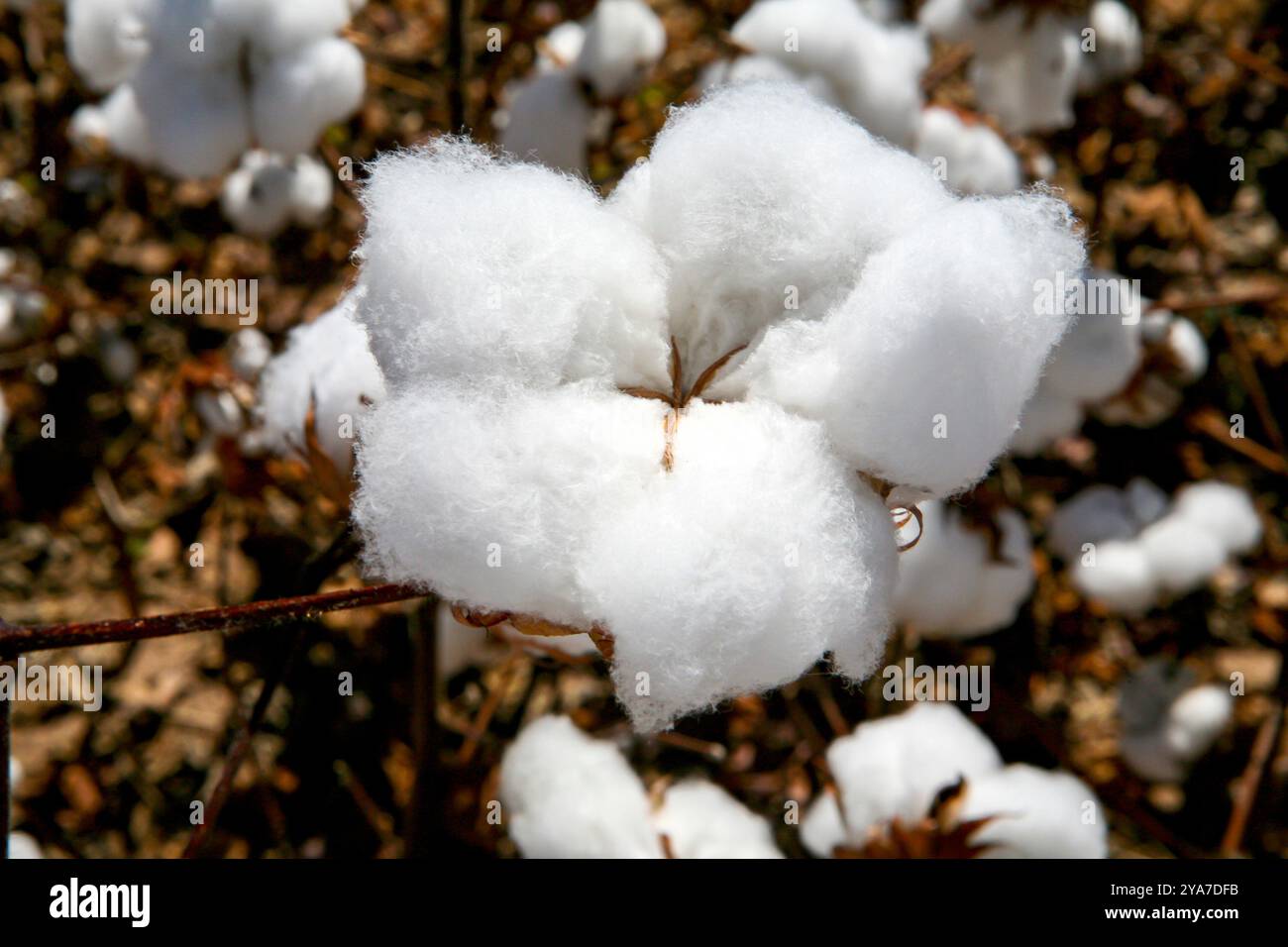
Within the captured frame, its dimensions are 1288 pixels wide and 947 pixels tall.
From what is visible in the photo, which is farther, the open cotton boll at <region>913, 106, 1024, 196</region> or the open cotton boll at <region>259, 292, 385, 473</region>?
the open cotton boll at <region>913, 106, 1024, 196</region>

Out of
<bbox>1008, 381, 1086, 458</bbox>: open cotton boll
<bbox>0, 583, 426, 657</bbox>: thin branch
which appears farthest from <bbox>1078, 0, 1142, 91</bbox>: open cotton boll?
<bbox>0, 583, 426, 657</bbox>: thin branch

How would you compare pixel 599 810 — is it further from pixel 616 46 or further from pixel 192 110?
pixel 616 46

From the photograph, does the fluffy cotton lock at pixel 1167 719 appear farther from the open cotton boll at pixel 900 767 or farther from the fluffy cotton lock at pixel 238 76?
the fluffy cotton lock at pixel 238 76

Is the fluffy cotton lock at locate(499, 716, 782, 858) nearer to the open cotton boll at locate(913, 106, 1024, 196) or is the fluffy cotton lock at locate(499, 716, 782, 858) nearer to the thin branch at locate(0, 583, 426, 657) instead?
the thin branch at locate(0, 583, 426, 657)

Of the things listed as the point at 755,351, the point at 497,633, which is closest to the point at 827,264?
the point at 755,351

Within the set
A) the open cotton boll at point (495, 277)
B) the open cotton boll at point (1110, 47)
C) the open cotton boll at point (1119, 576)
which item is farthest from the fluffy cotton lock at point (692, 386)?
the open cotton boll at point (1110, 47)
